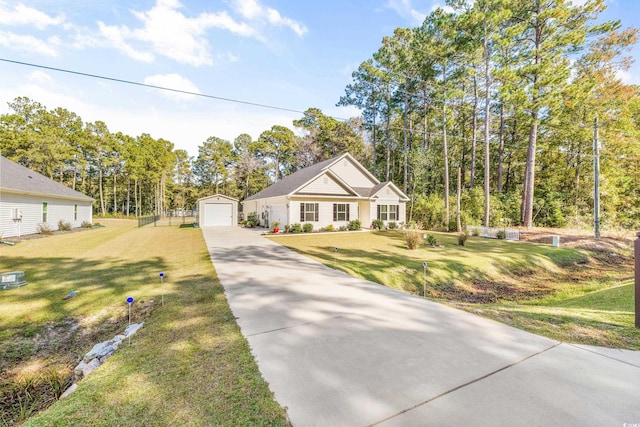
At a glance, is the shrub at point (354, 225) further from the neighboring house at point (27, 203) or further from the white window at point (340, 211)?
the neighboring house at point (27, 203)

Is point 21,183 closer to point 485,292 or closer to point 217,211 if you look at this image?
point 217,211

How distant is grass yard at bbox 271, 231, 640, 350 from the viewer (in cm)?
413

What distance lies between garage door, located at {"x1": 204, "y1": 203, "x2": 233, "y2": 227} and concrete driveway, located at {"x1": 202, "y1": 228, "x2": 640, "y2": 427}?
66.1ft

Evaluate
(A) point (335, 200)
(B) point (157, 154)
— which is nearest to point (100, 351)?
(A) point (335, 200)

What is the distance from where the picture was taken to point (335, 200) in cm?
2009

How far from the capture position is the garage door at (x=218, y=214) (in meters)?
23.3

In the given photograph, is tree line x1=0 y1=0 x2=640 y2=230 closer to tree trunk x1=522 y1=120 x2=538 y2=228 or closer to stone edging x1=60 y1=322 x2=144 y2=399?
tree trunk x1=522 y1=120 x2=538 y2=228

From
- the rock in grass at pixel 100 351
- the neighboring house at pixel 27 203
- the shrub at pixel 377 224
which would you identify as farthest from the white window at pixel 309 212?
the neighboring house at pixel 27 203

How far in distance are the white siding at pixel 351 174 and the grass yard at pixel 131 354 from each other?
1696 centimetres

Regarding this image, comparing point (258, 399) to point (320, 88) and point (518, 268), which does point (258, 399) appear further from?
point (320, 88)

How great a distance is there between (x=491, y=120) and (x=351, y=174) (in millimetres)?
19251

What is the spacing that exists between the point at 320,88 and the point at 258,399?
52.0 ft

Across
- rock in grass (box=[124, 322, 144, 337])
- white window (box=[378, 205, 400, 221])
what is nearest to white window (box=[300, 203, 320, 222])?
white window (box=[378, 205, 400, 221])

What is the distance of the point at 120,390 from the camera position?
2.60 meters
